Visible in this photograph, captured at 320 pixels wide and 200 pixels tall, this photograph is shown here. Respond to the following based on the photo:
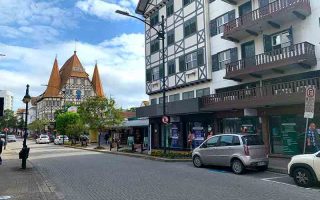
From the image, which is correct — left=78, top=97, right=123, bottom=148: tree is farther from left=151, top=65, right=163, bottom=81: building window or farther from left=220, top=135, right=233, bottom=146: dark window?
left=220, top=135, right=233, bottom=146: dark window

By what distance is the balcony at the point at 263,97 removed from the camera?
18094mm

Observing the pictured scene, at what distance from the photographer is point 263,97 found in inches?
789

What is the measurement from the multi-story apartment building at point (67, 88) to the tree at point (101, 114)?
51119 mm

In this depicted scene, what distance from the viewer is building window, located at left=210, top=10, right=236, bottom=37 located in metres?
25.7

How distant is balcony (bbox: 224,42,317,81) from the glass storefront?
3.10m

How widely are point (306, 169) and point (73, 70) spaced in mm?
85082

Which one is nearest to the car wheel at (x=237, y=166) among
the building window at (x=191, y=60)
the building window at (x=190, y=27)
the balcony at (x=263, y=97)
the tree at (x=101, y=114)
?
the balcony at (x=263, y=97)

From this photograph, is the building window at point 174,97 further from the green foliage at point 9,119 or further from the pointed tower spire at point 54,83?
the green foliage at point 9,119

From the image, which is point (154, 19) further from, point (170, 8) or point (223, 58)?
point (223, 58)

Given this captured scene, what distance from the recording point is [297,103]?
62.3ft

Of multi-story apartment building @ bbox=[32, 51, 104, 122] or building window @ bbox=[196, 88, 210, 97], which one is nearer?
building window @ bbox=[196, 88, 210, 97]

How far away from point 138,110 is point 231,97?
44.1 feet

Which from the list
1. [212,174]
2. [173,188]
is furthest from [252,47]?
[173,188]

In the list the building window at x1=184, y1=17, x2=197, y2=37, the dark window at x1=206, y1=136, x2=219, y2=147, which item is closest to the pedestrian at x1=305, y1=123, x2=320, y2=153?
the dark window at x1=206, y1=136, x2=219, y2=147
